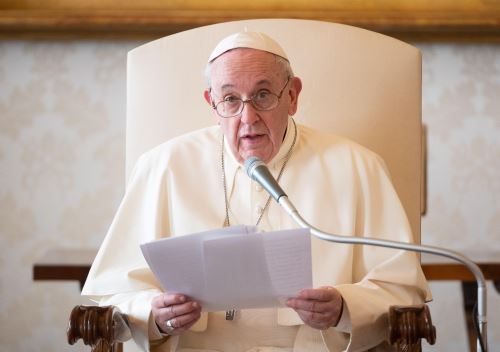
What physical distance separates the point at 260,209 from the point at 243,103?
0.38 metres

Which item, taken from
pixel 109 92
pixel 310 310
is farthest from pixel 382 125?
pixel 109 92

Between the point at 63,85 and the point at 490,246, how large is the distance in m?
2.45

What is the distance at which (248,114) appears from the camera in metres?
2.83

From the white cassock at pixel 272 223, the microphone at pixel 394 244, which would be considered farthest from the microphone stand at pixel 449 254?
the white cassock at pixel 272 223

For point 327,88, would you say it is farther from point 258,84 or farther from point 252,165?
point 252,165

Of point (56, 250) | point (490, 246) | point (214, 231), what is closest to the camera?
point (214, 231)

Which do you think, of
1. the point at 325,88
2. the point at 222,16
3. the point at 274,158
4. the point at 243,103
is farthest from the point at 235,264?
the point at 222,16

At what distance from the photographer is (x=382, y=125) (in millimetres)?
3256

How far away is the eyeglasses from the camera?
287 centimetres

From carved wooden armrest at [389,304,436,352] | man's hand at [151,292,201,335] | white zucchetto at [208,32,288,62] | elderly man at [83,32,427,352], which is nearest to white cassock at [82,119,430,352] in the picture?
elderly man at [83,32,427,352]

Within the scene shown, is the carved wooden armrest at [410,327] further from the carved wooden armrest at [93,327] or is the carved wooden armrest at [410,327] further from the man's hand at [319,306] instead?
the carved wooden armrest at [93,327]

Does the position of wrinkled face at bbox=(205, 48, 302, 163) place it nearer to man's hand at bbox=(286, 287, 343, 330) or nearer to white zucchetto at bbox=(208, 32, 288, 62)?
white zucchetto at bbox=(208, 32, 288, 62)

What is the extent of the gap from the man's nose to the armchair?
46 centimetres

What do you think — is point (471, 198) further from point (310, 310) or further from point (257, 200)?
point (310, 310)
